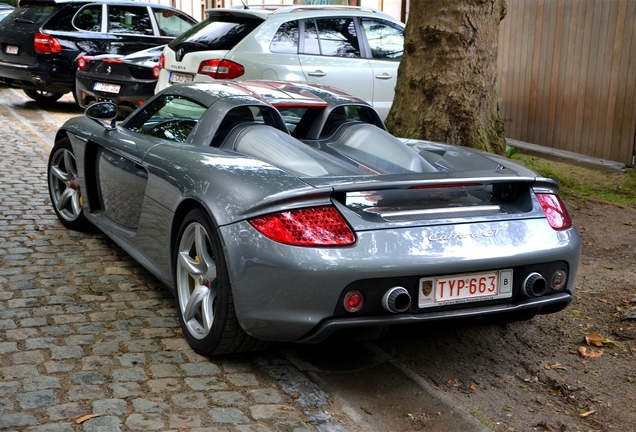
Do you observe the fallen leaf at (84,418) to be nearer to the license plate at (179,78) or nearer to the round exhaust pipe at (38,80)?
the license plate at (179,78)

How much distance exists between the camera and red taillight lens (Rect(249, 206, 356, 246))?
12.1 ft

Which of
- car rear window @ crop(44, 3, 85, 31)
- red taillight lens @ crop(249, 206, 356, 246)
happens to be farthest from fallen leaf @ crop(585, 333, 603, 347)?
car rear window @ crop(44, 3, 85, 31)

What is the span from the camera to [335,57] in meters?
9.90

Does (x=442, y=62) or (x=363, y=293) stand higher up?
(x=442, y=62)

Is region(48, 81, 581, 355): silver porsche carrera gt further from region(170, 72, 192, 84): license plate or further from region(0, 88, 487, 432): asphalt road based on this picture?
region(170, 72, 192, 84): license plate

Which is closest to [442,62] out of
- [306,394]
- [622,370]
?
[622,370]

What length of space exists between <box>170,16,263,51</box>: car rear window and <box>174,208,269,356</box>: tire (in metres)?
5.53

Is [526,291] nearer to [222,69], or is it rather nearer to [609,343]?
[609,343]

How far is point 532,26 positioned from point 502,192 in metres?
7.84

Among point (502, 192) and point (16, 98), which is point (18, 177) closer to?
point (502, 192)

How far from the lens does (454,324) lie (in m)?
4.10

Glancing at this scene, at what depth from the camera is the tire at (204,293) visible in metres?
3.95

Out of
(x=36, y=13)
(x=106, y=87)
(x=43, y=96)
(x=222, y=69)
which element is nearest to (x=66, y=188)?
(x=222, y=69)

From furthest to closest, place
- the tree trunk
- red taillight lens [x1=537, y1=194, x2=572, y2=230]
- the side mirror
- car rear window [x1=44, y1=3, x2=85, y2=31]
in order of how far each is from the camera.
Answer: car rear window [x1=44, y1=3, x2=85, y2=31]
the tree trunk
the side mirror
red taillight lens [x1=537, y1=194, x2=572, y2=230]
